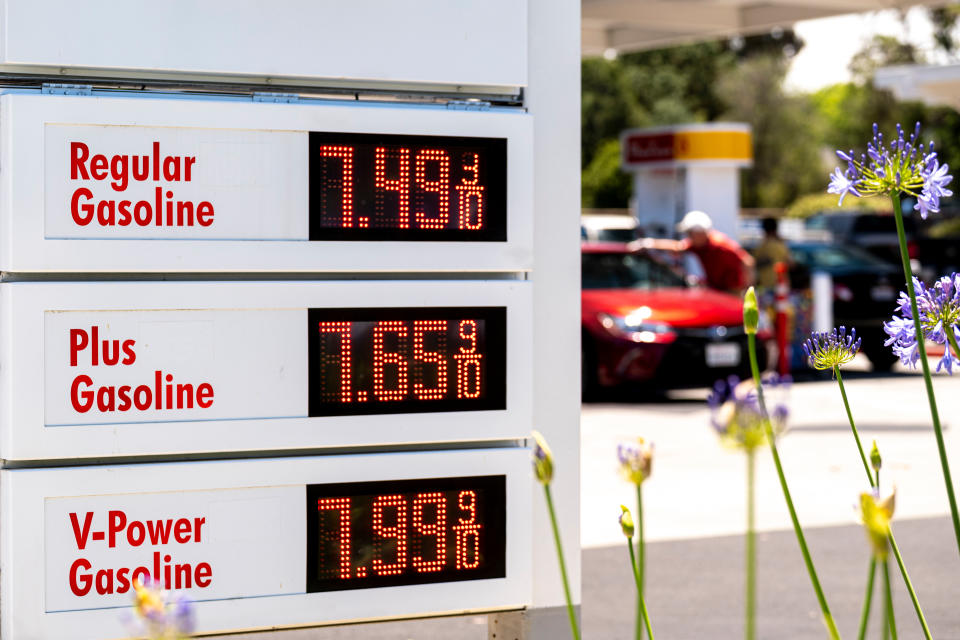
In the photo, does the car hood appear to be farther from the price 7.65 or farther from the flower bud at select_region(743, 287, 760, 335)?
the flower bud at select_region(743, 287, 760, 335)

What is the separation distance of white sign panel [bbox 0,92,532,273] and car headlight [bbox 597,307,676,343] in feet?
34.2

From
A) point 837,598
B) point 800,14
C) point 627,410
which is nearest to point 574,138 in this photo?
point 837,598

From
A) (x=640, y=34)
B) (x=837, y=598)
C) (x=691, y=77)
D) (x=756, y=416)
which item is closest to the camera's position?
(x=756, y=416)

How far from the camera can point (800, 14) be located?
1656 cm

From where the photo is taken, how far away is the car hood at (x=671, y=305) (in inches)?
563

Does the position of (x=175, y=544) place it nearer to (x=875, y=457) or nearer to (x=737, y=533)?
(x=875, y=457)

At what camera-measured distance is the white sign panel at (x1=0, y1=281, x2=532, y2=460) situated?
11.0 feet

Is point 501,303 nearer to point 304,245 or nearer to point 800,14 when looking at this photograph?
point 304,245

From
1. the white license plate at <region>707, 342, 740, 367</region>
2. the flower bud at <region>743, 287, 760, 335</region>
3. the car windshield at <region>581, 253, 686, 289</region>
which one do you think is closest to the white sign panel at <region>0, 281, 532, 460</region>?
the flower bud at <region>743, 287, 760, 335</region>

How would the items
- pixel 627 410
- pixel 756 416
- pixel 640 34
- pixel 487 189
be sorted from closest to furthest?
pixel 756 416 < pixel 487 189 < pixel 627 410 < pixel 640 34

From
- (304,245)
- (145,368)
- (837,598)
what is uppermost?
(304,245)

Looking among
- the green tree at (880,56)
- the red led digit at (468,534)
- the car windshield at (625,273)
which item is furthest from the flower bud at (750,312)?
the green tree at (880,56)

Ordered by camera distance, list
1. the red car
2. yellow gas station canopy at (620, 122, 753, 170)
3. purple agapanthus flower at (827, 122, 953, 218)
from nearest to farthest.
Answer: purple agapanthus flower at (827, 122, 953, 218) → the red car → yellow gas station canopy at (620, 122, 753, 170)

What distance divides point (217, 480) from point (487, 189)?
0.95 m
